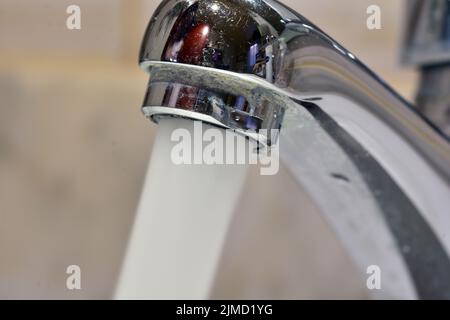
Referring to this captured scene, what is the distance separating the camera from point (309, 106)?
187mm

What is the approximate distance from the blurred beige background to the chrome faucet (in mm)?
149

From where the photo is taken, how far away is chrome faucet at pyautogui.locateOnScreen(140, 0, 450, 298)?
167 millimetres

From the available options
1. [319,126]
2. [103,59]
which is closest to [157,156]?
[319,126]

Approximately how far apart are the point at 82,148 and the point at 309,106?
0.68 feet

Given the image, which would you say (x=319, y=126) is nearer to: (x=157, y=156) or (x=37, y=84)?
(x=157, y=156)

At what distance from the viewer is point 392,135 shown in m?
0.20

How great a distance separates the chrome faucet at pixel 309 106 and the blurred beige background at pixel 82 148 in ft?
0.49

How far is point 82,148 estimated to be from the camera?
359mm

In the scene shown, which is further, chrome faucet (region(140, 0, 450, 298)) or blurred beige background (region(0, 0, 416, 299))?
blurred beige background (region(0, 0, 416, 299))

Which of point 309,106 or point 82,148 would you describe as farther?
point 82,148

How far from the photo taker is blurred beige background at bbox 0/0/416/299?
1.14 feet

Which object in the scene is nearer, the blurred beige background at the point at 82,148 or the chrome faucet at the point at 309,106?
the chrome faucet at the point at 309,106

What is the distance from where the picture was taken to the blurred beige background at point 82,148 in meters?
0.35
